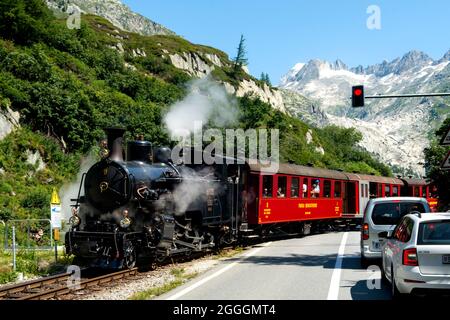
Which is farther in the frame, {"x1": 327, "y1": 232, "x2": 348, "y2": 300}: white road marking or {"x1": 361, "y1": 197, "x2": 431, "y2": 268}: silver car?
{"x1": 361, "y1": 197, "x2": 431, "y2": 268}: silver car

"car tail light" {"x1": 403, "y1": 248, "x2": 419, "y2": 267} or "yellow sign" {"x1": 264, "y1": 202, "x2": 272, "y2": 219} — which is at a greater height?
"yellow sign" {"x1": 264, "y1": 202, "x2": 272, "y2": 219}

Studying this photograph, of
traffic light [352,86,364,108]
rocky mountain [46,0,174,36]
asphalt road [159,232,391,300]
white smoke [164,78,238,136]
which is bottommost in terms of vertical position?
asphalt road [159,232,391,300]

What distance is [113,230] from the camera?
1304 cm

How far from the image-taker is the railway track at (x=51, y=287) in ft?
33.4

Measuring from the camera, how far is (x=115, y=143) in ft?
45.7

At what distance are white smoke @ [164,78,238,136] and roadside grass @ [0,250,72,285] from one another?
8.60 metres

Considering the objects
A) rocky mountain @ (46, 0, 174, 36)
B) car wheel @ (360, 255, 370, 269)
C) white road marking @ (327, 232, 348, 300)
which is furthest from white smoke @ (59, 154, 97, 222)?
rocky mountain @ (46, 0, 174, 36)

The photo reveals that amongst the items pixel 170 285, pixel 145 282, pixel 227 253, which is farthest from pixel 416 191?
pixel 170 285

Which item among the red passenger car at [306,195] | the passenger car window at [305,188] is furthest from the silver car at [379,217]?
the passenger car window at [305,188]

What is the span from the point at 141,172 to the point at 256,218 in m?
7.17

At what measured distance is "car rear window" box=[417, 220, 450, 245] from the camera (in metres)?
8.45

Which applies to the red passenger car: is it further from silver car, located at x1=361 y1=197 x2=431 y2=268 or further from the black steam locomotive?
silver car, located at x1=361 y1=197 x2=431 y2=268
